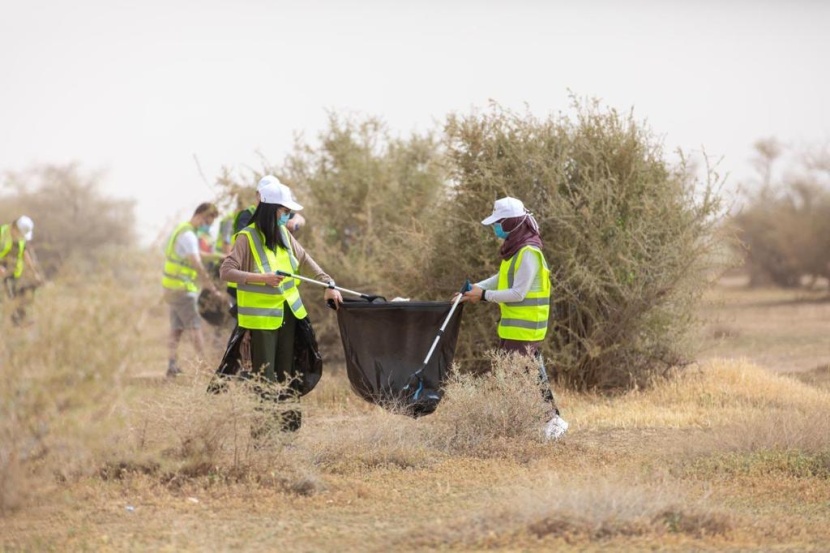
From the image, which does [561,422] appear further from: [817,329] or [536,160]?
[817,329]

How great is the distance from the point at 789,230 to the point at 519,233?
26.5m

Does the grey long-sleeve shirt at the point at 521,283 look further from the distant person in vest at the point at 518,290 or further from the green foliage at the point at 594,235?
the green foliage at the point at 594,235

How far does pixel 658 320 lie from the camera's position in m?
11.9

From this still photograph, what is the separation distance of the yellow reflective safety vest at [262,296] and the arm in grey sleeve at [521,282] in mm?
1644

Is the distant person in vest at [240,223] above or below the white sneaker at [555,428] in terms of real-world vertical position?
above

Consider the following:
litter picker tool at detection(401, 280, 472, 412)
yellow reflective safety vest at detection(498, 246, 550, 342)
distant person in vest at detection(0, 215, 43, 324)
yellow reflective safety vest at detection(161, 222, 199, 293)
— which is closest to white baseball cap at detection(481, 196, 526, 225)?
yellow reflective safety vest at detection(498, 246, 550, 342)

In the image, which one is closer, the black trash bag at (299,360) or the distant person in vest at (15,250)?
the black trash bag at (299,360)

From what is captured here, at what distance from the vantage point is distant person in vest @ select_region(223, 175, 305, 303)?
338 inches

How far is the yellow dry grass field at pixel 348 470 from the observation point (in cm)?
625

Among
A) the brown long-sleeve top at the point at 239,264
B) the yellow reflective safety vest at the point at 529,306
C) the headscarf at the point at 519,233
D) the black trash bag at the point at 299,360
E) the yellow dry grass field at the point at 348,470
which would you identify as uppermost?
the headscarf at the point at 519,233

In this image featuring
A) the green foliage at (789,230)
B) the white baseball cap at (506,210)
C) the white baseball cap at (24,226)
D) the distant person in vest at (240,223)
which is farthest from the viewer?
the green foliage at (789,230)

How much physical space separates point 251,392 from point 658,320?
5598 millimetres

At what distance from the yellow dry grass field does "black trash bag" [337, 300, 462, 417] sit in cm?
29

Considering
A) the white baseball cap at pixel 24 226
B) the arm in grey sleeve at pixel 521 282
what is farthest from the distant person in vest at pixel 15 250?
the arm in grey sleeve at pixel 521 282
